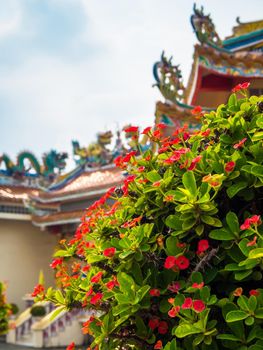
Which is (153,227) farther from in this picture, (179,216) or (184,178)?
(184,178)

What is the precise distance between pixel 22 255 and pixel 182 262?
17733mm

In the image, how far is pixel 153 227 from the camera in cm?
222

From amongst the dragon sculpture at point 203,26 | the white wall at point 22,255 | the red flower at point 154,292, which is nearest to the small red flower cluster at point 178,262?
the red flower at point 154,292

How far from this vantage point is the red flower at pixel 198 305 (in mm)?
1774

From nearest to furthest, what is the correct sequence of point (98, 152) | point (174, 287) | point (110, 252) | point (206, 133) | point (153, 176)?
point (174, 287) < point (110, 252) < point (153, 176) < point (206, 133) < point (98, 152)

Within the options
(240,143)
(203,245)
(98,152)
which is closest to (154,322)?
(203,245)

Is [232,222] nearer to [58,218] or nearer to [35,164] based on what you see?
[58,218]

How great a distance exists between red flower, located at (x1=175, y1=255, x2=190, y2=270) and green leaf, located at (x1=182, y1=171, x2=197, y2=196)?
0.29 m

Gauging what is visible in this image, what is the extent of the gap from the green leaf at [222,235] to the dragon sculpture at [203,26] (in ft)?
31.7

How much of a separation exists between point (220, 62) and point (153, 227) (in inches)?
391

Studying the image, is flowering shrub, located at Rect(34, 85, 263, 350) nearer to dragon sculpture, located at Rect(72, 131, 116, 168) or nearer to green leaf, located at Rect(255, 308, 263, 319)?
green leaf, located at Rect(255, 308, 263, 319)

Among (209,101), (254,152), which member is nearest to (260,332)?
(254,152)

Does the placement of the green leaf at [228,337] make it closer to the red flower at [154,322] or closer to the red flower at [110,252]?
the red flower at [154,322]

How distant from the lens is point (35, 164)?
2008 centimetres
